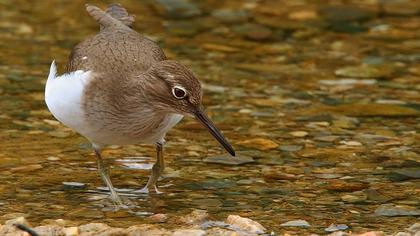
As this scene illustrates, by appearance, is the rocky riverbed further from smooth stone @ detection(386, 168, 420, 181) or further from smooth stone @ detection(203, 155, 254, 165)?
smooth stone @ detection(203, 155, 254, 165)

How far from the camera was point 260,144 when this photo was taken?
9977 millimetres

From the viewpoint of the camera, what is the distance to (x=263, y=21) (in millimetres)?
13930

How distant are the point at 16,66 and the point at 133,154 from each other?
9.45ft

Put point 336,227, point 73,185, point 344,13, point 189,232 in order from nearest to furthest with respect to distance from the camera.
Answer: point 189,232, point 336,227, point 73,185, point 344,13

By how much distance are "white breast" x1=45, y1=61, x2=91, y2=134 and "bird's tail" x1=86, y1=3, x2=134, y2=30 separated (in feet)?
3.43

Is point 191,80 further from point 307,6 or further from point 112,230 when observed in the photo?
point 307,6

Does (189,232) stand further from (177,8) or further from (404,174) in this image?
(177,8)

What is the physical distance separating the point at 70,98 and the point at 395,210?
→ 256 centimetres

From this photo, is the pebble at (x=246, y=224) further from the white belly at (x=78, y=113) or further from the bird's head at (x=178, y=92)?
the white belly at (x=78, y=113)

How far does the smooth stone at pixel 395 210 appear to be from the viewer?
809 centimetres

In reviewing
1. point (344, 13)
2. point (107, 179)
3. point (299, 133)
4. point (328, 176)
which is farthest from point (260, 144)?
point (344, 13)

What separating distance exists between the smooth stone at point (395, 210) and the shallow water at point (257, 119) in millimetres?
76

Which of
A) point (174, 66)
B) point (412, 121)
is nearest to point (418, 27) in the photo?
point (412, 121)

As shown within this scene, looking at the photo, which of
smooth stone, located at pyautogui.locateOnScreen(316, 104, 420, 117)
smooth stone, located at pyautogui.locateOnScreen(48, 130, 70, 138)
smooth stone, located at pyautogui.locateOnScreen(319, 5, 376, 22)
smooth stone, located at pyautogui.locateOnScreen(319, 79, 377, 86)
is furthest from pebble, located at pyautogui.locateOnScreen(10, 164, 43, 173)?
smooth stone, located at pyautogui.locateOnScreen(319, 5, 376, 22)
